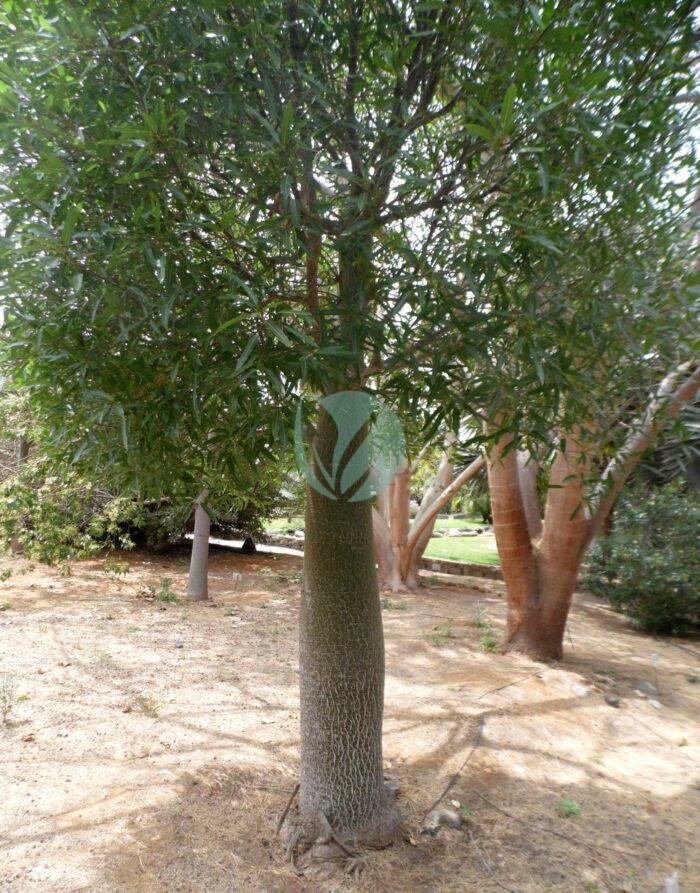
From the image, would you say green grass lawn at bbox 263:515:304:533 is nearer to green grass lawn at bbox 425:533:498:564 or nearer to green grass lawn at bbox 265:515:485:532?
green grass lawn at bbox 265:515:485:532

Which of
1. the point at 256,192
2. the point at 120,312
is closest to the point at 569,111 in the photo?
the point at 256,192

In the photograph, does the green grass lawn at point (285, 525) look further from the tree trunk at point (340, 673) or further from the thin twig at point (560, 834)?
the tree trunk at point (340, 673)

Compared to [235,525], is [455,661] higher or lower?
lower

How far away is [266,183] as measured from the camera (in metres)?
2.31

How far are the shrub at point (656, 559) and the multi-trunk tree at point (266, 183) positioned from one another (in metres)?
7.56

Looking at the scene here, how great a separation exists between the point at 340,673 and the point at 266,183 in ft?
7.95

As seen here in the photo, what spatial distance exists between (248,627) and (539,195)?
7.27 metres

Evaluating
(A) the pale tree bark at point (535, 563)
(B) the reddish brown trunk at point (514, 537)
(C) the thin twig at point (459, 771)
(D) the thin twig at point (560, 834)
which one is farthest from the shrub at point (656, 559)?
(D) the thin twig at point (560, 834)

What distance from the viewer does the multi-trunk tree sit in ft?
6.78

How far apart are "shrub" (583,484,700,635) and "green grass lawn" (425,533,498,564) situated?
625cm

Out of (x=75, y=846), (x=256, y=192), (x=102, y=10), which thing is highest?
(x=102, y=10)

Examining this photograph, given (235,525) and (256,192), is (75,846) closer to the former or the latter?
(256,192)

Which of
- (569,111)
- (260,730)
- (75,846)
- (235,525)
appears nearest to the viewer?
(569,111)

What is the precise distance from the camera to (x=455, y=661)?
7.13 meters
